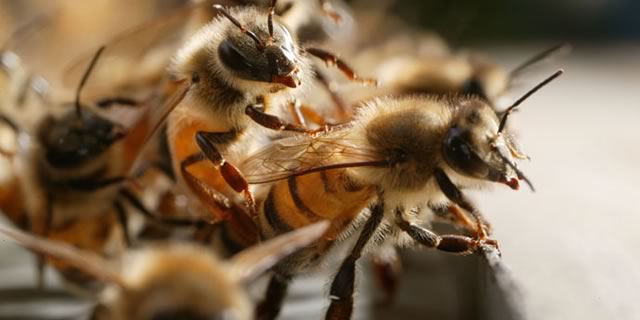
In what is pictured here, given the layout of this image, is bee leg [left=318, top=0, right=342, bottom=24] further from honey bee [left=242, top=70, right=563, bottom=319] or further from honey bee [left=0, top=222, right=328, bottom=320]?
honey bee [left=0, top=222, right=328, bottom=320]

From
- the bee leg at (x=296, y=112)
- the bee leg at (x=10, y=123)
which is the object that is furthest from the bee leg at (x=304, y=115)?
the bee leg at (x=10, y=123)

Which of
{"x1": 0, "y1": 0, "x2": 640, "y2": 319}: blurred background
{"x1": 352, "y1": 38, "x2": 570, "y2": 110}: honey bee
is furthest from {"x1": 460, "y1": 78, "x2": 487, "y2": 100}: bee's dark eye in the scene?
{"x1": 0, "y1": 0, "x2": 640, "y2": 319}: blurred background

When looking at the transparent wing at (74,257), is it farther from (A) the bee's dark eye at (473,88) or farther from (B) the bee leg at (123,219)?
(A) the bee's dark eye at (473,88)

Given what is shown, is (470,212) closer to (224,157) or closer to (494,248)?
(494,248)

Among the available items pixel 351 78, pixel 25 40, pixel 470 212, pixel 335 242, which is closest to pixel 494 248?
pixel 470 212

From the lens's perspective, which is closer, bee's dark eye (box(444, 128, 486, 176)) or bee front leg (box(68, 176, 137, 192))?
bee's dark eye (box(444, 128, 486, 176))

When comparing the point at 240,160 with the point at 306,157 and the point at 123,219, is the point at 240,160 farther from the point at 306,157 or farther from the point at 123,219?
the point at 123,219

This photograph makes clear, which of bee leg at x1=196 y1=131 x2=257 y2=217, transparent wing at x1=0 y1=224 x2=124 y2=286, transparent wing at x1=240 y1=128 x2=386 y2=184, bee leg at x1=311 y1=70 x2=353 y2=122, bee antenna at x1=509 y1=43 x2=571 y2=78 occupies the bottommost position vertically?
transparent wing at x1=0 y1=224 x2=124 y2=286
